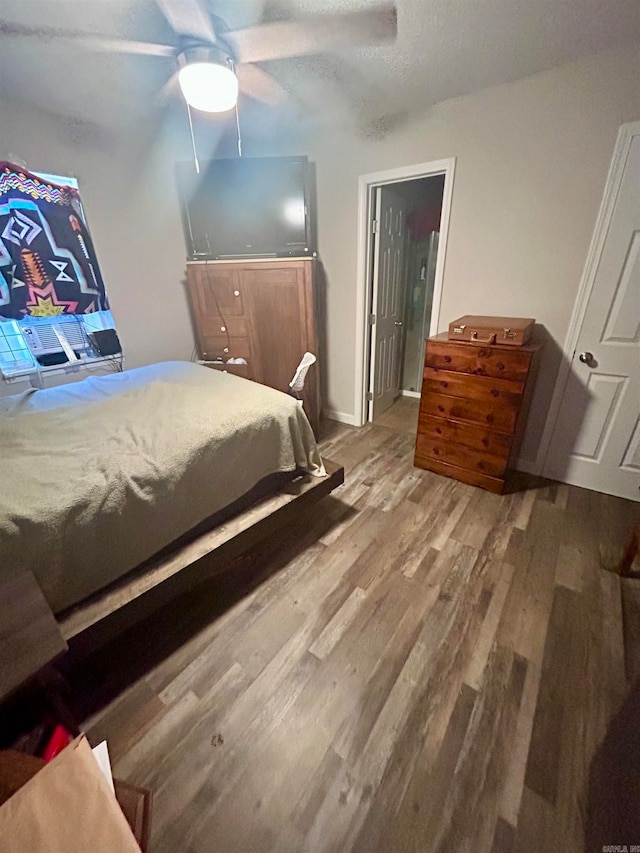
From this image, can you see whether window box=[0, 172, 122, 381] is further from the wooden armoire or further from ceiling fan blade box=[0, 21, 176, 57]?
ceiling fan blade box=[0, 21, 176, 57]

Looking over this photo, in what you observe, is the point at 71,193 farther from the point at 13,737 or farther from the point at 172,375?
the point at 13,737

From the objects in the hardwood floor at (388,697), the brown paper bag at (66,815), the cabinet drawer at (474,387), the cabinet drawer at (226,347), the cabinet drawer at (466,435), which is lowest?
the hardwood floor at (388,697)

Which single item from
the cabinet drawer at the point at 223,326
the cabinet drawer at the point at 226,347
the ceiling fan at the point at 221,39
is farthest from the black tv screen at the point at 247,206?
the ceiling fan at the point at 221,39

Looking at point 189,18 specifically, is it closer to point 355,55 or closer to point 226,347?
point 355,55

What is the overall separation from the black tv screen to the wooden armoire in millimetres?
151

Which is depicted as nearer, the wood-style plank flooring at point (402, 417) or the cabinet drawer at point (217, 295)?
the cabinet drawer at point (217, 295)

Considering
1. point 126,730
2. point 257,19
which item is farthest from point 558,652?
point 257,19

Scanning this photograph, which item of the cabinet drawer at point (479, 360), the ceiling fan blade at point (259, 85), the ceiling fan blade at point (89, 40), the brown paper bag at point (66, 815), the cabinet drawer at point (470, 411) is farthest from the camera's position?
the cabinet drawer at point (470, 411)

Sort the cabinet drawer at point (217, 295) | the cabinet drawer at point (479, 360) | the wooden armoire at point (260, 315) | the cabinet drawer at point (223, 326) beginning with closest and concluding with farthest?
the cabinet drawer at point (479, 360)
the wooden armoire at point (260, 315)
the cabinet drawer at point (217, 295)
the cabinet drawer at point (223, 326)

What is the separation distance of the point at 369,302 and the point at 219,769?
2859mm

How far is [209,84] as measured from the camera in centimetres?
145

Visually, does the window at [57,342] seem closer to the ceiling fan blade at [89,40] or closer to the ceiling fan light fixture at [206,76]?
the ceiling fan blade at [89,40]

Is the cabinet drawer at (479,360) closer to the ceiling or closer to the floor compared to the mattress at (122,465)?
closer to the ceiling

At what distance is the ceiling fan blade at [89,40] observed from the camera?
1323 millimetres
